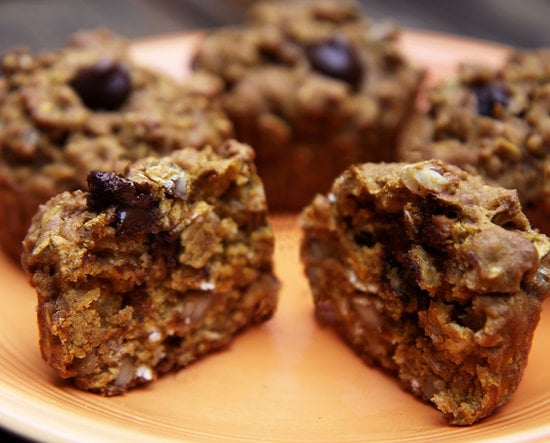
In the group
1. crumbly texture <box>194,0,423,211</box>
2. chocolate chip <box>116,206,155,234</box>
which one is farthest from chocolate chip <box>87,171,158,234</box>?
crumbly texture <box>194,0,423,211</box>

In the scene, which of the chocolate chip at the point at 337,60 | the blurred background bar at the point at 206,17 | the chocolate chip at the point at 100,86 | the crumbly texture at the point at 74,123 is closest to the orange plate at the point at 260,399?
the crumbly texture at the point at 74,123

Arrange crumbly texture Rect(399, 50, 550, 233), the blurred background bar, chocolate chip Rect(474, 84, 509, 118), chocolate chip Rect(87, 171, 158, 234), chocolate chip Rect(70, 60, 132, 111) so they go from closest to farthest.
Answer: chocolate chip Rect(87, 171, 158, 234), crumbly texture Rect(399, 50, 550, 233), chocolate chip Rect(474, 84, 509, 118), chocolate chip Rect(70, 60, 132, 111), the blurred background bar

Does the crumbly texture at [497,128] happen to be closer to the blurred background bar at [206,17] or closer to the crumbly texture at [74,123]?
the crumbly texture at [74,123]

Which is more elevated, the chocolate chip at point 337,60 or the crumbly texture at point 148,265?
the chocolate chip at point 337,60

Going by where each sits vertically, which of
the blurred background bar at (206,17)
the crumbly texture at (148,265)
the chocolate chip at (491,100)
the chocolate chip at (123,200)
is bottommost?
the blurred background bar at (206,17)

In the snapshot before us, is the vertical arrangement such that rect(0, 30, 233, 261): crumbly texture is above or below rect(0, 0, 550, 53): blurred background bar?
above

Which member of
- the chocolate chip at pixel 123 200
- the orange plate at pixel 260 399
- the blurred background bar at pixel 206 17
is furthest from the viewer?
the blurred background bar at pixel 206 17

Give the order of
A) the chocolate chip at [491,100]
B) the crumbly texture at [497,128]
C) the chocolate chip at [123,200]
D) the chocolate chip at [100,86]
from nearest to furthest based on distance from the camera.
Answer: the chocolate chip at [123,200] → the crumbly texture at [497,128] → the chocolate chip at [491,100] → the chocolate chip at [100,86]

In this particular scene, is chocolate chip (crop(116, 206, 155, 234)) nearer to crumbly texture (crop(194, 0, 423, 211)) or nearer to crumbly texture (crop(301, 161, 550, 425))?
crumbly texture (crop(301, 161, 550, 425))
